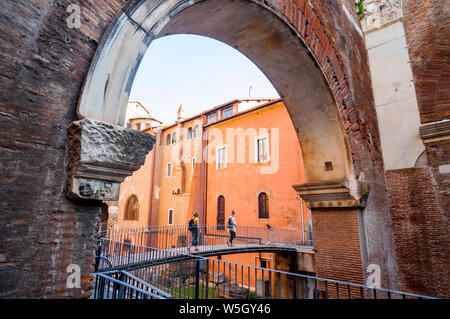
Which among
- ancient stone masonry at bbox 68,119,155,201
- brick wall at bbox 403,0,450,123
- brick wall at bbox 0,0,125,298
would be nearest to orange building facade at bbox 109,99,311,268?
brick wall at bbox 403,0,450,123

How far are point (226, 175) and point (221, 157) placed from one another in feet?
4.21

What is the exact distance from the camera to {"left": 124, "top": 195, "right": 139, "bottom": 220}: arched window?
72.7 ft

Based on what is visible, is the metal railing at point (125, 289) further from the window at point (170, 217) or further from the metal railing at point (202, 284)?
the window at point (170, 217)

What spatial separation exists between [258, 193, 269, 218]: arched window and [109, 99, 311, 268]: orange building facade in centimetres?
4

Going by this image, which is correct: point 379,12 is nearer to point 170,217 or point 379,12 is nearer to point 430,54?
point 430,54

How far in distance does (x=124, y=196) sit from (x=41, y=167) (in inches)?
921

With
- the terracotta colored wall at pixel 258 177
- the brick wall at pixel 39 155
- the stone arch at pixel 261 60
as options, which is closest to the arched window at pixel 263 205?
the terracotta colored wall at pixel 258 177

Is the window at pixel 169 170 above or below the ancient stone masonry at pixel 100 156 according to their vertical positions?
above

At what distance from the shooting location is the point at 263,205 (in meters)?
13.3

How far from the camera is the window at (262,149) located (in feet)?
44.3

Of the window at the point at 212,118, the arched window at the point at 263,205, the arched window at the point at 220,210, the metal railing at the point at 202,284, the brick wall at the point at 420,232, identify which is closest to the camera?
the metal railing at the point at 202,284

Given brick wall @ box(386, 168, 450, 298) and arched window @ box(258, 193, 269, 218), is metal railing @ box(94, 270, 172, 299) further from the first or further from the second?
arched window @ box(258, 193, 269, 218)

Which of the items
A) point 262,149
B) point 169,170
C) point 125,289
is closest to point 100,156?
point 125,289

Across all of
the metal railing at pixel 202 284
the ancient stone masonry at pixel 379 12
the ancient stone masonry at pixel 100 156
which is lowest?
the metal railing at pixel 202 284
